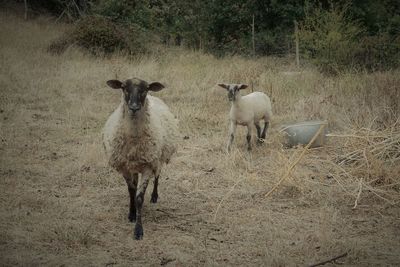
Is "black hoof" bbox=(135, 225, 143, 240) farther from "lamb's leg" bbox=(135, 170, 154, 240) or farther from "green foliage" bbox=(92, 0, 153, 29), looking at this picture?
"green foliage" bbox=(92, 0, 153, 29)

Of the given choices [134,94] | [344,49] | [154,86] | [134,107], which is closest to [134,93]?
[134,94]

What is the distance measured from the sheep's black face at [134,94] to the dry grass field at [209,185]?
56.9 inches

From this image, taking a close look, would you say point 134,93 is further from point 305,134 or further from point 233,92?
point 305,134

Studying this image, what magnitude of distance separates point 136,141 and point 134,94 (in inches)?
23.1

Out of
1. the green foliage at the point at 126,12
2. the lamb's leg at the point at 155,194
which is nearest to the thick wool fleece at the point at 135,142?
the lamb's leg at the point at 155,194

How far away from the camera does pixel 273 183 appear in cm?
729

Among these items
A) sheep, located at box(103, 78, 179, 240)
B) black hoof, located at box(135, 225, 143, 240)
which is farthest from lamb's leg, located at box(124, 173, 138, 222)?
black hoof, located at box(135, 225, 143, 240)

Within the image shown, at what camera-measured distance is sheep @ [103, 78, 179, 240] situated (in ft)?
18.5

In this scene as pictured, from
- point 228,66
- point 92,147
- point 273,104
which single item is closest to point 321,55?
point 228,66

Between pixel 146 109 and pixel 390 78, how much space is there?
8.06 meters

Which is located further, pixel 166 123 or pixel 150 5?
pixel 150 5

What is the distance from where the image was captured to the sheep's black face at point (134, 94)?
18.2ft

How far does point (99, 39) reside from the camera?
56.5 ft

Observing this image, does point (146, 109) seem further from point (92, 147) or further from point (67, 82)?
point (67, 82)
